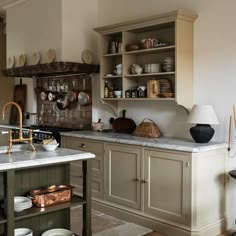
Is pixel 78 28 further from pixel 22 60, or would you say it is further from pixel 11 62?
pixel 11 62

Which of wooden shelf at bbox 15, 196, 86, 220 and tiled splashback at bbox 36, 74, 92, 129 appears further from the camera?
tiled splashback at bbox 36, 74, 92, 129

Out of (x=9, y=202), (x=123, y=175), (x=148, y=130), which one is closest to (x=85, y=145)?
(x=123, y=175)

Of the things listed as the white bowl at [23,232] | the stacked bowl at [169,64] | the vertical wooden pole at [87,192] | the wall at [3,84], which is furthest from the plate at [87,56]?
the wall at [3,84]

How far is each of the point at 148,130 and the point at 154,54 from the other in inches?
35.3

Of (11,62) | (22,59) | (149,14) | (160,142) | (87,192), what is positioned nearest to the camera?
(87,192)

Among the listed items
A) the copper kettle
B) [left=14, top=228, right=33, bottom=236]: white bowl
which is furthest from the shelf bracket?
[left=14, top=228, right=33, bottom=236]: white bowl

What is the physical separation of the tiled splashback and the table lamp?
6.17 ft

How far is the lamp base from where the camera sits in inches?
132

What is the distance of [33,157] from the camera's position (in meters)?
2.47

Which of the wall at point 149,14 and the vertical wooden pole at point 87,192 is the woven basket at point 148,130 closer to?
the wall at point 149,14

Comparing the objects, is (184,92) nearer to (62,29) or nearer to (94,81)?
(94,81)

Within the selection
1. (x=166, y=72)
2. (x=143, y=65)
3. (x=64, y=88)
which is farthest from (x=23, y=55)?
(x=166, y=72)

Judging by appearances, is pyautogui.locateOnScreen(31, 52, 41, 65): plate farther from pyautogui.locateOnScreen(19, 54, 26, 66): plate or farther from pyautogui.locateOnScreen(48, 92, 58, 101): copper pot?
pyautogui.locateOnScreen(48, 92, 58, 101): copper pot

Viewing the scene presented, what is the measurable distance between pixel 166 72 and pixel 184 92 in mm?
278
